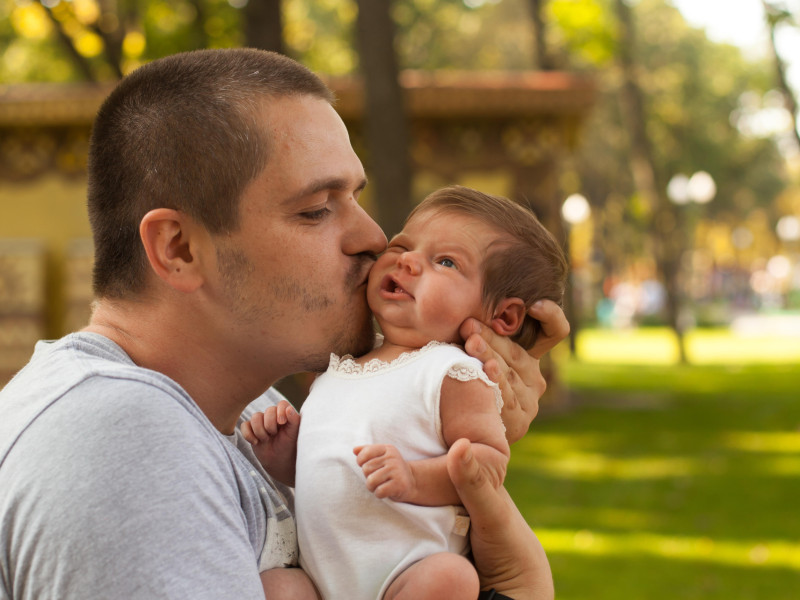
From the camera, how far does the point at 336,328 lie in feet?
7.61

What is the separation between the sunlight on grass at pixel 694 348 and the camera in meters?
24.8

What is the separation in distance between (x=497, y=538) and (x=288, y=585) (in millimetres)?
465

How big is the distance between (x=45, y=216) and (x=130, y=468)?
A: 12728mm

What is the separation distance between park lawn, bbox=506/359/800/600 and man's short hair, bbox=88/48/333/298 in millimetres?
5435

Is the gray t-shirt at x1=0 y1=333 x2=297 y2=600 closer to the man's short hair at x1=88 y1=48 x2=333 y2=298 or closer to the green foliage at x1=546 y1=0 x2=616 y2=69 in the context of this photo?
the man's short hair at x1=88 y1=48 x2=333 y2=298

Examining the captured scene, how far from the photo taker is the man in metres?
1.96

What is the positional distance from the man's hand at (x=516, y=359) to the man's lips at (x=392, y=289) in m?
0.17

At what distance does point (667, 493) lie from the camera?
388 inches

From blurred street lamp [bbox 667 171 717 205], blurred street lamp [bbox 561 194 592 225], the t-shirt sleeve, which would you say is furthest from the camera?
blurred street lamp [bbox 561 194 592 225]

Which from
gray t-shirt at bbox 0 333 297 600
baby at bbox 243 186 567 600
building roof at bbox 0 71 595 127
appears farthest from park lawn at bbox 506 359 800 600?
gray t-shirt at bbox 0 333 297 600

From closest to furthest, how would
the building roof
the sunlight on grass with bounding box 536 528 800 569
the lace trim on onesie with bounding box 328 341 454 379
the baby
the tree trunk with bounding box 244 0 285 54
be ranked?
1. the baby
2. the lace trim on onesie with bounding box 328 341 454 379
3. the tree trunk with bounding box 244 0 285 54
4. the sunlight on grass with bounding box 536 528 800 569
5. the building roof

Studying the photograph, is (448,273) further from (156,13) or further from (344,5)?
(344,5)

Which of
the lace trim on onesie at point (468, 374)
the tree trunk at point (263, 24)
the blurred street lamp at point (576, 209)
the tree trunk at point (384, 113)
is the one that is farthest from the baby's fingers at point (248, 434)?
the blurred street lamp at point (576, 209)

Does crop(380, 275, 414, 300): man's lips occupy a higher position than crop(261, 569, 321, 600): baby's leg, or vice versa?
crop(380, 275, 414, 300): man's lips
